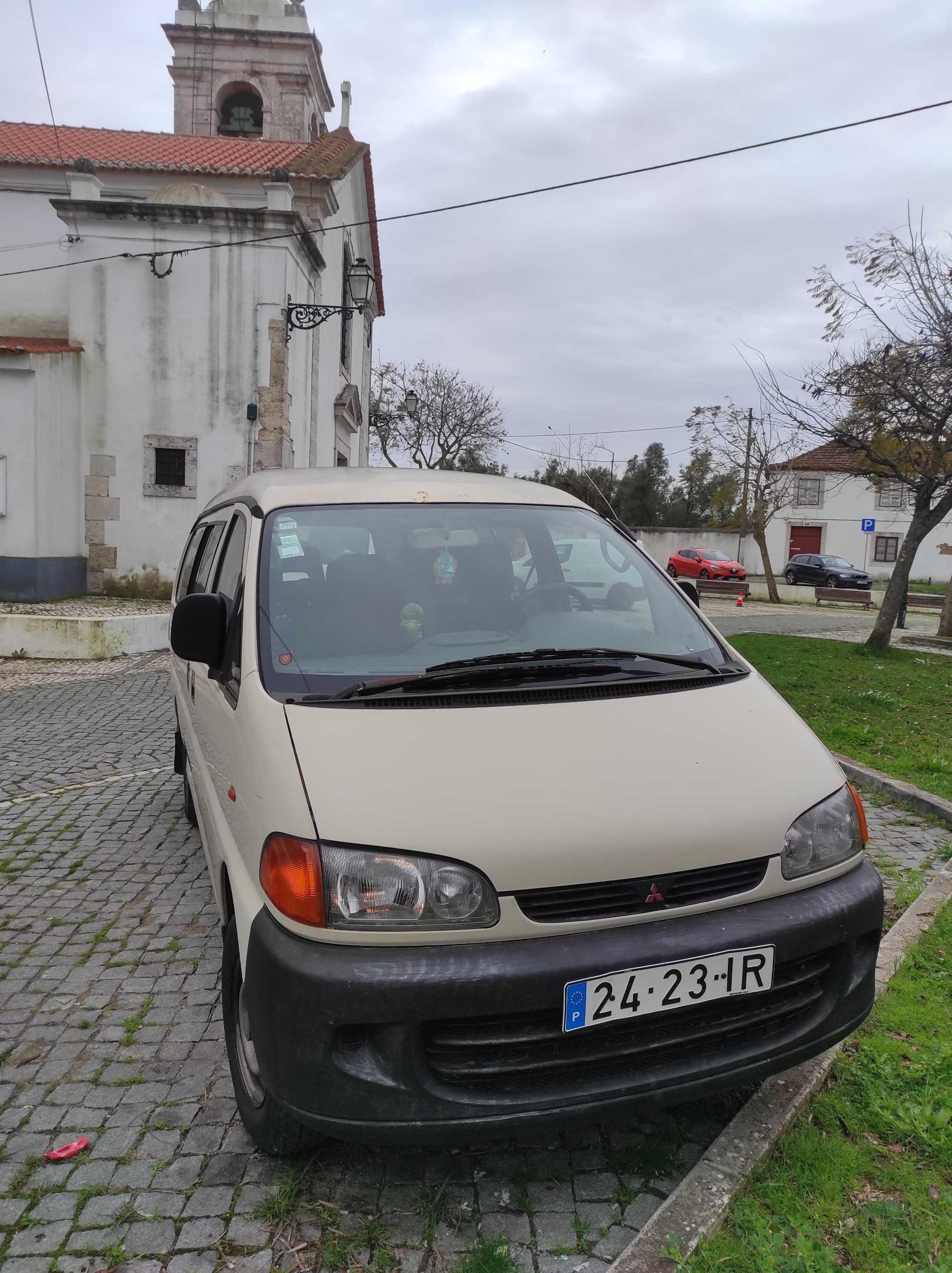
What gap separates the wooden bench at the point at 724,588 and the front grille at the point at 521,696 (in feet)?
95.1

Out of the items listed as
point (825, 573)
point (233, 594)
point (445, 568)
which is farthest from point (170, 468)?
point (825, 573)

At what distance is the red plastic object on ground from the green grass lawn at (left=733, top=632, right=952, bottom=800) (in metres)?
5.43

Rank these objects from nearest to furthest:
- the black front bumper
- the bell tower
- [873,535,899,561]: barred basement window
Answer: the black front bumper
the bell tower
[873,535,899,561]: barred basement window

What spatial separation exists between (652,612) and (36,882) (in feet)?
10.6

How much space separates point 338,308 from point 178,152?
A: 8063 mm

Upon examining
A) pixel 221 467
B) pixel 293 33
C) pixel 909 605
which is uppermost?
pixel 293 33

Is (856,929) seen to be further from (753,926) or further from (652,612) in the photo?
(652,612)

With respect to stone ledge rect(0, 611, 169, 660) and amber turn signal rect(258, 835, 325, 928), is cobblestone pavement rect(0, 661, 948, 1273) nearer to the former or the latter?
amber turn signal rect(258, 835, 325, 928)

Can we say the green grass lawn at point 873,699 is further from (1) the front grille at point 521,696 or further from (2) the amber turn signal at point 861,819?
(1) the front grille at point 521,696

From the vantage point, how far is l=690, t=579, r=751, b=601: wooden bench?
3147 cm

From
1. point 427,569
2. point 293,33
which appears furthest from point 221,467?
point 293,33

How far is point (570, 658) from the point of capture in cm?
292

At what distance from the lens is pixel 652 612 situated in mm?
3414

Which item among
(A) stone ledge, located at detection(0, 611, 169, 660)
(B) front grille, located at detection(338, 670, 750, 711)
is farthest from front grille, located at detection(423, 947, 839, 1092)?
(A) stone ledge, located at detection(0, 611, 169, 660)
